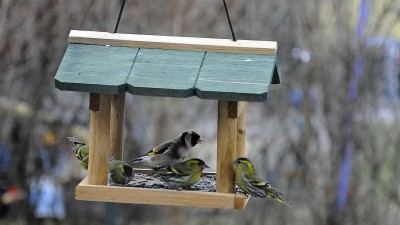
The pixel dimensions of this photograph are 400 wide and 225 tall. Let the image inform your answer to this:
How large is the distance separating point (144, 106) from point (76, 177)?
0.87 m

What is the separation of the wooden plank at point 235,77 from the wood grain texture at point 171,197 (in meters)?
0.48

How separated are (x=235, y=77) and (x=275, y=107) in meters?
4.04

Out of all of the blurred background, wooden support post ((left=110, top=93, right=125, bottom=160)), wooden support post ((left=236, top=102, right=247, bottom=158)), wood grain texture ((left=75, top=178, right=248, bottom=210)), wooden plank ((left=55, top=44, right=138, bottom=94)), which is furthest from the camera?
the blurred background

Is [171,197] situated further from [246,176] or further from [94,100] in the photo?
[94,100]

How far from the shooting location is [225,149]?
4.14 metres

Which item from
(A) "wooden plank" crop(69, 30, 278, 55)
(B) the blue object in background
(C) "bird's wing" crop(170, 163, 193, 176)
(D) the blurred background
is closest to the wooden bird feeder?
(A) "wooden plank" crop(69, 30, 278, 55)

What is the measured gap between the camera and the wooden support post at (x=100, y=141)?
4.20 m

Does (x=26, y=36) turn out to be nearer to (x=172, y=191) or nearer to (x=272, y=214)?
(x=272, y=214)

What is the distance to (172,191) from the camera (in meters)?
4.11

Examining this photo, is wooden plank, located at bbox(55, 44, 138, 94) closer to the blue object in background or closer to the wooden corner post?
the wooden corner post

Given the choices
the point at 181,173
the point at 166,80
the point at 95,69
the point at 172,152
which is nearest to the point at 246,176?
the point at 181,173

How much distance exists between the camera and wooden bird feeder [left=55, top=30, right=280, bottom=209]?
3936 mm

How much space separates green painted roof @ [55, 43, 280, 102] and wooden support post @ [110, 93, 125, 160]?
56 cm

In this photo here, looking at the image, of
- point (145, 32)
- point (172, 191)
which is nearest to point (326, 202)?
point (145, 32)
